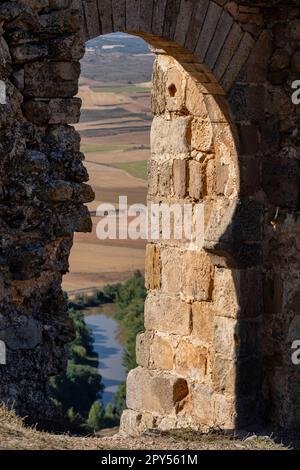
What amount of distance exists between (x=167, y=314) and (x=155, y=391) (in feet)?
1.77

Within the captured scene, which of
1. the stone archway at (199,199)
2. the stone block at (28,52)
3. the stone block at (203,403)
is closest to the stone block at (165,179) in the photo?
A: the stone archway at (199,199)

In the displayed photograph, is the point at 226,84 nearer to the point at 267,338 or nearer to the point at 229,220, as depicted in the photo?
the point at 229,220

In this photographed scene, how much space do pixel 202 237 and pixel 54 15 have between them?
243 centimetres

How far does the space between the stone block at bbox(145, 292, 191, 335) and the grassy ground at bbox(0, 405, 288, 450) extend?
1.89 m

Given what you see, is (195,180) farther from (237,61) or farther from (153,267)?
(237,61)

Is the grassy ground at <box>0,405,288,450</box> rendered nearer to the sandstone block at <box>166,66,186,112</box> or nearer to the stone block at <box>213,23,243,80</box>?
the stone block at <box>213,23,243,80</box>

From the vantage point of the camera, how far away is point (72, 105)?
688cm

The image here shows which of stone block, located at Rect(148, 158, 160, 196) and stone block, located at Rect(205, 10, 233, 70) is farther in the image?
stone block, located at Rect(148, 158, 160, 196)

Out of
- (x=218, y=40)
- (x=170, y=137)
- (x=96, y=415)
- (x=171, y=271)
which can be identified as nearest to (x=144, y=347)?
(x=171, y=271)

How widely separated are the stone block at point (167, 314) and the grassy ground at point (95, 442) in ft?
6.22

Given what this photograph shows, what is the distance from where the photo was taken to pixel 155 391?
9.01 metres

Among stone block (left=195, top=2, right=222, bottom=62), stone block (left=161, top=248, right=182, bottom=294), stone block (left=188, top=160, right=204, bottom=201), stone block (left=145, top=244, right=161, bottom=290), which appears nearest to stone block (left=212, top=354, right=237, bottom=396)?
stone block (left=161, top=248, right=182, bottom=294)

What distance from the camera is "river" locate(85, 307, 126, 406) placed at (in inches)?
1173

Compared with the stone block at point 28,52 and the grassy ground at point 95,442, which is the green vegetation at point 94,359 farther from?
the stone block at point 28,52
